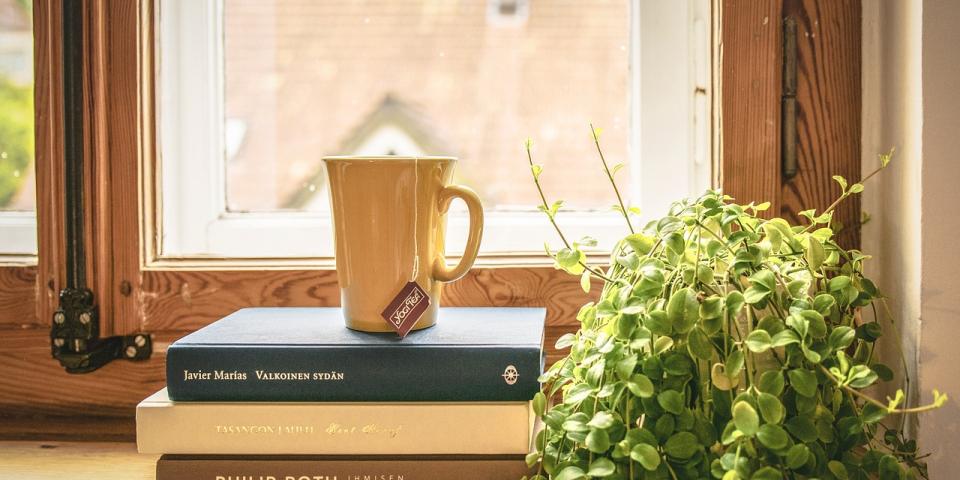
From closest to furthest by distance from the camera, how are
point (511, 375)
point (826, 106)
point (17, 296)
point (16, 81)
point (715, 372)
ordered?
point (715, 372), point (511, 375), point (826, 106), point (17, 296), point (16, 81)

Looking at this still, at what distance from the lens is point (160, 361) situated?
111 centimetres

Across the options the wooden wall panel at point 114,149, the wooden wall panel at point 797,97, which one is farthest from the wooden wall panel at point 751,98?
the wooden wall panel at point 114,149

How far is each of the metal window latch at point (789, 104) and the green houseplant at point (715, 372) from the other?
0.88ft

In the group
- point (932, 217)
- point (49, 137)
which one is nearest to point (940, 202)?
point (932, 217)

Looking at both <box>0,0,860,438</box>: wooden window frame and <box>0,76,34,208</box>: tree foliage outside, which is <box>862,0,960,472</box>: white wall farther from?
<box>0,76,34,208</box>: tree foliage outside

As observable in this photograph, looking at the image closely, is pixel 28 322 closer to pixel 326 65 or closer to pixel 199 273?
pixel 199 273

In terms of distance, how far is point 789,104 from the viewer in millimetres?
1006

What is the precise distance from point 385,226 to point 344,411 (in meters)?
0.20

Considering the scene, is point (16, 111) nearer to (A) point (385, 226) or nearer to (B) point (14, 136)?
(B) point (14, 136)

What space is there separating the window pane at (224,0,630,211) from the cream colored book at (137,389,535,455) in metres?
0.51

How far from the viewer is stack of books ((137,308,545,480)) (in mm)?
802

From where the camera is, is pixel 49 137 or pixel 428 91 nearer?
pixel 49 137

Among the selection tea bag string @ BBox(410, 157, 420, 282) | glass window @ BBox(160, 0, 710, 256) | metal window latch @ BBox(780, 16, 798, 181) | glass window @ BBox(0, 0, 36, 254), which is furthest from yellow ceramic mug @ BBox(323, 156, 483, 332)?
glass window @ BBox(0, 0, 36, 254)

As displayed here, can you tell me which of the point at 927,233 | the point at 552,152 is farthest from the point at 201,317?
the point at 927,233
